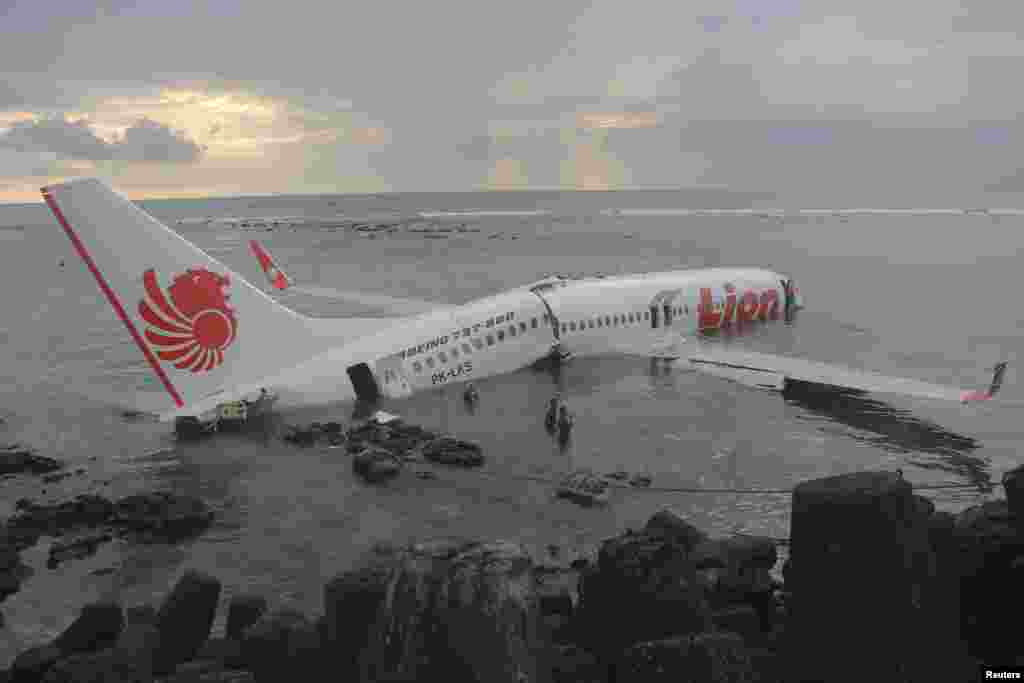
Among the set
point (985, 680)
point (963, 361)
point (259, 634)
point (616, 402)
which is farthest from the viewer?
point (963, 361)

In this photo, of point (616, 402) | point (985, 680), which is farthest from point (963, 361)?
point (985, 680)

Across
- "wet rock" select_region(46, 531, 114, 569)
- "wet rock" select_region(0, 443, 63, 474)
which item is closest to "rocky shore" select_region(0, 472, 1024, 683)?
"wet rock" select_region(46, 531, 114, 569)

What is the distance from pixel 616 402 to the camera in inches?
1298

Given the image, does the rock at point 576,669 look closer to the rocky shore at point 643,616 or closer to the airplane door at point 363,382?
the rocky shore at point 643,616

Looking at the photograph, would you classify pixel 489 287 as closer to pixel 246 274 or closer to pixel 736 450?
pixel 246 274

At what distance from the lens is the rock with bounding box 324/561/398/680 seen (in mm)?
8992

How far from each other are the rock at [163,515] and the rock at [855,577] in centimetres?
1669

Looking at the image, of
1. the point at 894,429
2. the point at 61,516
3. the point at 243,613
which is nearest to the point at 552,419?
the point at 894,429

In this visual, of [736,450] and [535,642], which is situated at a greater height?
[535,642]

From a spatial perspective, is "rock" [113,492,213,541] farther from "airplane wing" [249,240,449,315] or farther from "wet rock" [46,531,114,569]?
"airplane wing" [249,240,449,315]

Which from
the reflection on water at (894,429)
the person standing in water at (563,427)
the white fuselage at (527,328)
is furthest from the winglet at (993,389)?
the white fuselage at (527,328)

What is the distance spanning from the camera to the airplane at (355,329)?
23312mm

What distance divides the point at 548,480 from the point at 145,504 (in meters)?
11.1

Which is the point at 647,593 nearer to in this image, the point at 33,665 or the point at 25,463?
the point at 33,665
